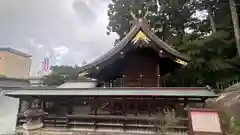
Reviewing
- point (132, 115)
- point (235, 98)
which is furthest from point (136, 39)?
point (235, 98)

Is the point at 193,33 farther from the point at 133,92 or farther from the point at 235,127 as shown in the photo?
the point at 235,127

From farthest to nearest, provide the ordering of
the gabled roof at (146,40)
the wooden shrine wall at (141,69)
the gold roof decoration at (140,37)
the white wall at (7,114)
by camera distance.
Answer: the white wall at (7,114) → the wooden shrine wall at (141,69) → the gold roof decoration at (140,37) → the gabled roof at (146,40)

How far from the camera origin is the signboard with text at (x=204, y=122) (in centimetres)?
817

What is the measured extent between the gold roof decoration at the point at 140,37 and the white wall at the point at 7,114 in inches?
377

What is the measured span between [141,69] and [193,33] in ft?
37.7

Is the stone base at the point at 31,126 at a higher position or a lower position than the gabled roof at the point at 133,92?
Result: lower

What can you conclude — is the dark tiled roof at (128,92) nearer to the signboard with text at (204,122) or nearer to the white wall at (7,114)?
the signboard with text at (204,122)

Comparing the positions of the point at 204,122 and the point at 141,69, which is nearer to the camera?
the point at 204,122

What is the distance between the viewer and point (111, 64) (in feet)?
46.1

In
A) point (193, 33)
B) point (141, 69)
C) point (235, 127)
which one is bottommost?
point (235, 127)

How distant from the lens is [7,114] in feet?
58.1

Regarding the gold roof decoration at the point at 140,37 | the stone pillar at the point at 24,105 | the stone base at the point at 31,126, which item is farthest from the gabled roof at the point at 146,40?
the stone pillar at the point at 24,105

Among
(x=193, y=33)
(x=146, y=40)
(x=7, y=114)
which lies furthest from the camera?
(x=193, y=33)

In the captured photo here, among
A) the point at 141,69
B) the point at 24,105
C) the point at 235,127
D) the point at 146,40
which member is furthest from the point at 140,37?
the point at 24,105
